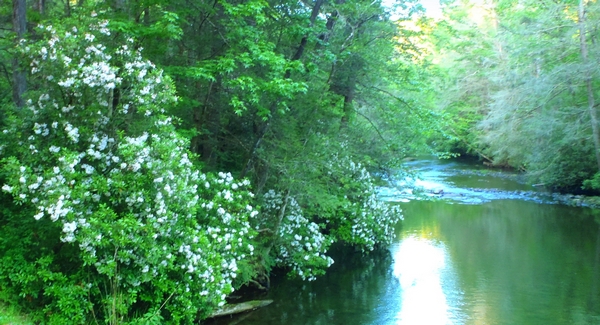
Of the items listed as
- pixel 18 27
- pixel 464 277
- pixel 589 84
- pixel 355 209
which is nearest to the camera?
pixel 18 27

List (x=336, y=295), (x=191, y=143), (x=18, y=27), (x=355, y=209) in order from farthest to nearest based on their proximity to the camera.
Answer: (x=355, y=209) → (x=336, y=295) → (x=191, y=143) → (x=18, y=27)

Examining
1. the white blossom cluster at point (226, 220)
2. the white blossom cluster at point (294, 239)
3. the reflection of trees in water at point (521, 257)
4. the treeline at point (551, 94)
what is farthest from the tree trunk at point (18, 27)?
the treeline at point (551, 94)

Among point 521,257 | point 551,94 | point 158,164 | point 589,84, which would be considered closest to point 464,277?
point 521,257

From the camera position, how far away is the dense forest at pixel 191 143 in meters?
7.04

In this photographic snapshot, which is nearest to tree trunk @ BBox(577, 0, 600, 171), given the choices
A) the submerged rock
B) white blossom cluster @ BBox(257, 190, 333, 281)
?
white blossom cluster @ BBox(257, 190, 333, 281)

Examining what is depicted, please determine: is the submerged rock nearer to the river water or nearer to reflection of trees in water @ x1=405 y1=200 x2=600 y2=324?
the river water

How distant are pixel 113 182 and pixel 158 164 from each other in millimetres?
642

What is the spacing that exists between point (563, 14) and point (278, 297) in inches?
842

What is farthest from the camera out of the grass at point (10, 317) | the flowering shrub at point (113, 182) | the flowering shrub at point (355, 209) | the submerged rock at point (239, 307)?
the flowering shrub at point (355, 209)

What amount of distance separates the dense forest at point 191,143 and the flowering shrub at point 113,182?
3cm

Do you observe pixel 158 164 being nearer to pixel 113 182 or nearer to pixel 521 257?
pixel 113 182

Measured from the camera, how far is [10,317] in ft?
21.4

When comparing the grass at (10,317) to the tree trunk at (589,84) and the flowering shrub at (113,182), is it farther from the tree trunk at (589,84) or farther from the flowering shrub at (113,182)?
the tree trunk at (589,84)

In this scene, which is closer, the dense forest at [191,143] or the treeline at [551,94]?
the dense forest at [191,143]
